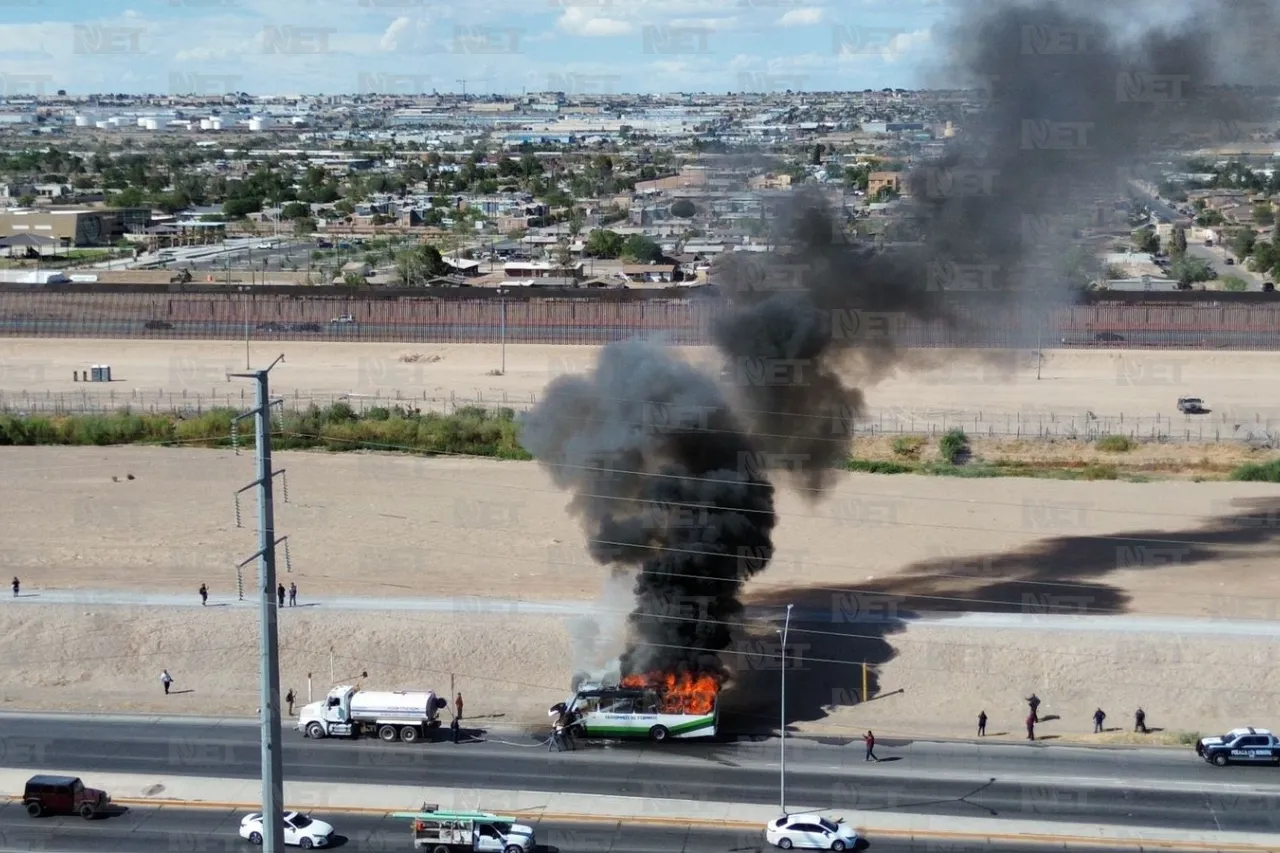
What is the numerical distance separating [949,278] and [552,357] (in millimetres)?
39537

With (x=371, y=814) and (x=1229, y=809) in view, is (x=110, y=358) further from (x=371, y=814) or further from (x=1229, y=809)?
(x=1229, y=809)

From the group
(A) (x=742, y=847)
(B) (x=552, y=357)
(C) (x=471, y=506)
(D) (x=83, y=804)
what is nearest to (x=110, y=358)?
(B) (x=552, y=357)

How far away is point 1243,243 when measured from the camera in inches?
4284

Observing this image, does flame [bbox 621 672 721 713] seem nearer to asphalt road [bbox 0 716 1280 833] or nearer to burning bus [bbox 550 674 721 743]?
burning bus [bbox 550 674 721 743]

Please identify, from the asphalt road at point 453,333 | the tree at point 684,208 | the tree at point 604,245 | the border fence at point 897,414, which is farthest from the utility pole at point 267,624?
the tree at point 684,208

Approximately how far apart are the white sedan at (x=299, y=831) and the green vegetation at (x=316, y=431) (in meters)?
31.5

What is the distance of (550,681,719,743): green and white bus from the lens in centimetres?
3238

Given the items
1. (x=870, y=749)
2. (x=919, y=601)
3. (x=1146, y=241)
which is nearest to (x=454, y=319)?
(x=919, y=601)

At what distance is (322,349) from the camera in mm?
82125

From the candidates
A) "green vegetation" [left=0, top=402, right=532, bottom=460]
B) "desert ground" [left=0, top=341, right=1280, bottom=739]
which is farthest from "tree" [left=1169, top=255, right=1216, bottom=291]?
"green vegetation" [left=0, top=402, right=532, bottom=460]

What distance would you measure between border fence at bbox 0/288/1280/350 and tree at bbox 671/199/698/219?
28.2 meters

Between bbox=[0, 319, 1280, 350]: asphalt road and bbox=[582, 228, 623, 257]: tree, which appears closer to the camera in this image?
bbox=[0, 319, 1280, 350]: asphalt road

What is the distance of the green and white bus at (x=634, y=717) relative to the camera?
1275 inches

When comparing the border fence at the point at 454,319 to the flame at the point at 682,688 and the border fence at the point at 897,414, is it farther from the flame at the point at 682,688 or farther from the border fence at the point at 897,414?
the flame at the point at 682,688
